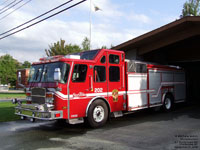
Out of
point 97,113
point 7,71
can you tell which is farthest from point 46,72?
point 7,71

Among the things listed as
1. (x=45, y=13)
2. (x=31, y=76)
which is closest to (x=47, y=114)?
(x=31, y=76)

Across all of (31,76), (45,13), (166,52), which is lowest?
(31,76)

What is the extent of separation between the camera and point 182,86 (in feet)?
45.5

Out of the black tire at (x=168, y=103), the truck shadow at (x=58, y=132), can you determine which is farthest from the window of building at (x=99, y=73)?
the black tire at (x=168, y=103)

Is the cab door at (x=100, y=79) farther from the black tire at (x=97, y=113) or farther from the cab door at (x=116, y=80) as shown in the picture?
the black tire at (x=97, y=113)

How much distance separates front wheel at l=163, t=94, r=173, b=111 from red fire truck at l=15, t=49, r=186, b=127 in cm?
133

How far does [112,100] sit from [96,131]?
1.60m

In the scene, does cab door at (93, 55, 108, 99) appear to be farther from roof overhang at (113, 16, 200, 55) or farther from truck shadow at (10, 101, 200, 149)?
roof overhang at (113, 16, 200, 55)

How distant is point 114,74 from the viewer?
30.5 ft

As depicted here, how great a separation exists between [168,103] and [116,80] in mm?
4724

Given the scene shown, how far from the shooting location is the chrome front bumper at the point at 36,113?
7.13 m

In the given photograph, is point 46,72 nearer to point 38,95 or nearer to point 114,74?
point 38,95

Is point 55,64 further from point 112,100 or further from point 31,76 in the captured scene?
point 112,100

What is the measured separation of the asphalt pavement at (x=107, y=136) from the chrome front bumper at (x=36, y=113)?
26.3 inches
